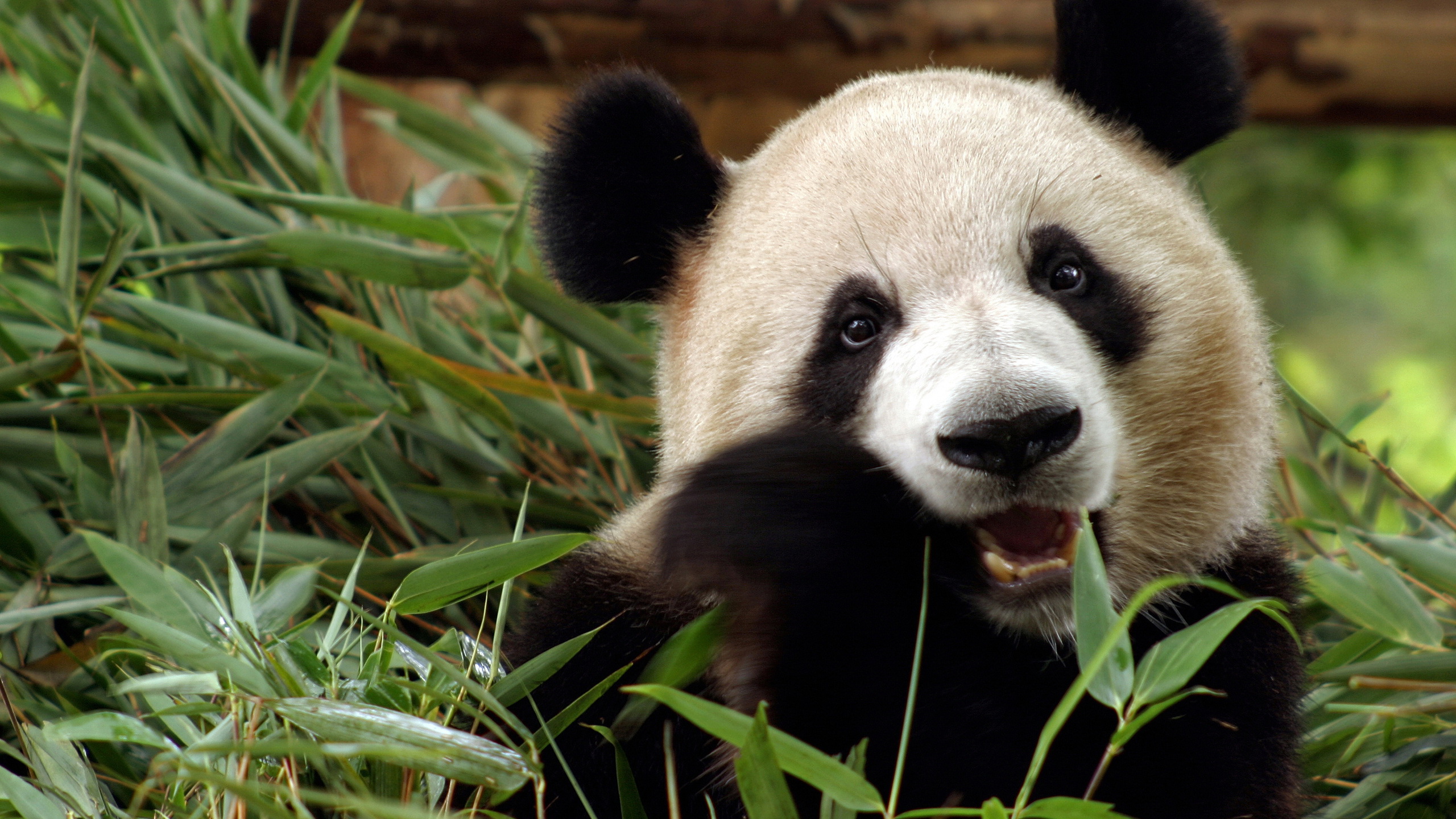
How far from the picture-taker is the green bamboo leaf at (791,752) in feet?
3.42

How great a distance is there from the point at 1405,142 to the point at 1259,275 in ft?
5.95

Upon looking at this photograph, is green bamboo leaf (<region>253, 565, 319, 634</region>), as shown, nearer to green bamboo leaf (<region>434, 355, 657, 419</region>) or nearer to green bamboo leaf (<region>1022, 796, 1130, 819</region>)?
green bamboo leaf (<region>434, 355, 657, 419</region>)

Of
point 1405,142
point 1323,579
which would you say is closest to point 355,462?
point 1323,579

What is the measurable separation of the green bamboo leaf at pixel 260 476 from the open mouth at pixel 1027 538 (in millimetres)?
1018

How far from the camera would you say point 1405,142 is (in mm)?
5492

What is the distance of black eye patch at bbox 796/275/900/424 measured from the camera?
146cm

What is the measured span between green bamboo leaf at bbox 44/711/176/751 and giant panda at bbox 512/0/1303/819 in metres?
0.44

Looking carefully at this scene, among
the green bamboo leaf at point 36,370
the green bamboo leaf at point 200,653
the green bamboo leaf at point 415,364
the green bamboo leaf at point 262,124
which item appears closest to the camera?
the green bamboo leaf at point 200,653

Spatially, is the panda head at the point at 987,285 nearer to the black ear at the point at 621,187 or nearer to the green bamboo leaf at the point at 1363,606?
the black ear at the point at 621,187

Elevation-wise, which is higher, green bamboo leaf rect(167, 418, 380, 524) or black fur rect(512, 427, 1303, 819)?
black fur rect(512, 427, 1303, 819)

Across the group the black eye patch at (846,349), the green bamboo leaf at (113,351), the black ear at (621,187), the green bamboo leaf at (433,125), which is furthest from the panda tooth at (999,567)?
the green bamboo leaf at (433,125)

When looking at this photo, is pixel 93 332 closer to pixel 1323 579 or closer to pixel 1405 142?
pixel 1323 579

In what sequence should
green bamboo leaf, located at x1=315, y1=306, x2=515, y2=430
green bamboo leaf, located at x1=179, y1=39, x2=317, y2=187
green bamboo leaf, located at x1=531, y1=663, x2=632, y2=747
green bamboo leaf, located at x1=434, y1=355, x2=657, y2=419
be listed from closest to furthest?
green bamboo leaf, located at x1=531, y1=663, x2=632, y2=747 → green bamboo leaf, located at x1=315, y1=306, x2=515, y2=430 → green bamboo leaf, located at x1=434, y1=355, x2=657, y2=419 → green bamboo leaf, located at x1=179, y1=39, x2=317, y2=187

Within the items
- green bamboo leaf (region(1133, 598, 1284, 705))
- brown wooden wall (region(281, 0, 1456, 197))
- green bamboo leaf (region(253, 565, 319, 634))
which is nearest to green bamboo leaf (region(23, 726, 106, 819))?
green bamboo leaf (region(253, 565, 319, 634))
